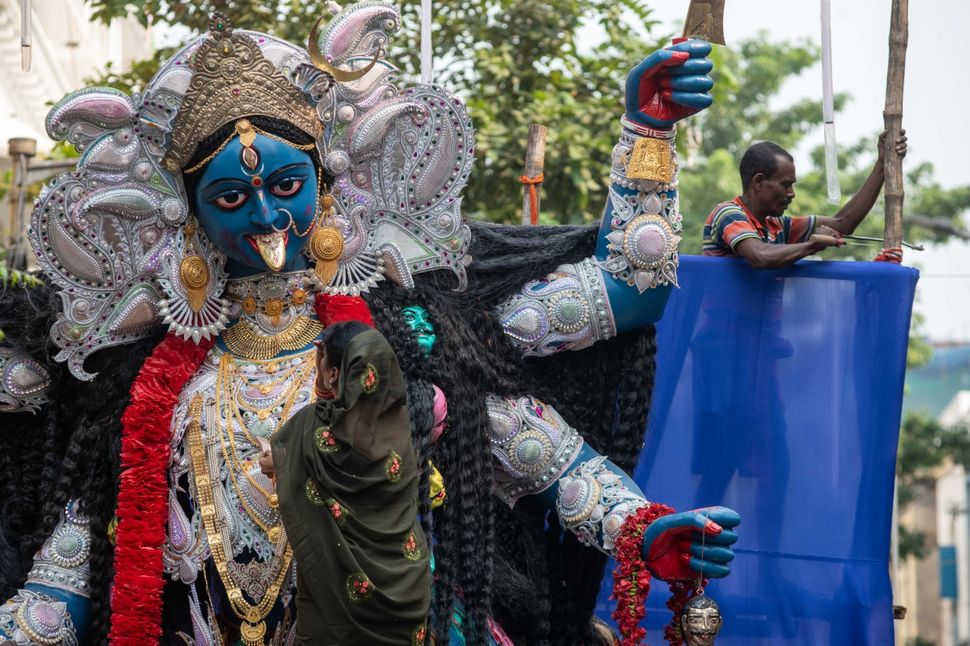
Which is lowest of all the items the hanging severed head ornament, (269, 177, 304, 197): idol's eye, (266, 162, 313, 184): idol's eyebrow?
the hanging severed head ornament

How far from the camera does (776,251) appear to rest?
5.90m

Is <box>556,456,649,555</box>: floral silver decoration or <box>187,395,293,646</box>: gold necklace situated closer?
<box>187,395,293,646</box>: gold necklace

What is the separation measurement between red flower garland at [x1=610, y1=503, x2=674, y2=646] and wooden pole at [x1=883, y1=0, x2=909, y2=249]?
1.34 meters

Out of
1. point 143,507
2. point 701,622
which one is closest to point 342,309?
point 143,507

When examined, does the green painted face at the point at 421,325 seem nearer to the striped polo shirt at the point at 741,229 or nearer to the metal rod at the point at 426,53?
the metal rod at the point at 426,53

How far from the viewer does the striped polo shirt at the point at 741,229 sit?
604 cm

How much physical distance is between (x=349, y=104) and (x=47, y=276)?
47.7 inches

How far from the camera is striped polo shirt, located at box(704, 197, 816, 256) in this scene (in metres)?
6.04

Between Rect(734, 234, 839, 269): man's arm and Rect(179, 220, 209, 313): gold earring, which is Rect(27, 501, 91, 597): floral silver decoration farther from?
Rect(734, 234, 839, 269): man's arm

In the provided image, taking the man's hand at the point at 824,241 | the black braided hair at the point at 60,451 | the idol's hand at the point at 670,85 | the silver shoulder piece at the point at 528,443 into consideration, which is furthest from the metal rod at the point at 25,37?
the man's hand at the point at 824,241

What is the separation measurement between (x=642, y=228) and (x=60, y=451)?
7.10 feet

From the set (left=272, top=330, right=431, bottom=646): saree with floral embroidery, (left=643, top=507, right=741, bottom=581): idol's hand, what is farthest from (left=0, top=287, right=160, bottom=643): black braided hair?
(left=643, top=507, right=741, bottom=581): idol's hand

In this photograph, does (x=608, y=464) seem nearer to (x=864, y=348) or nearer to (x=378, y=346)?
(x=864, y=348)

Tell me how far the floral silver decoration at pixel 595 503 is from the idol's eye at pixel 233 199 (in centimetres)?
149
